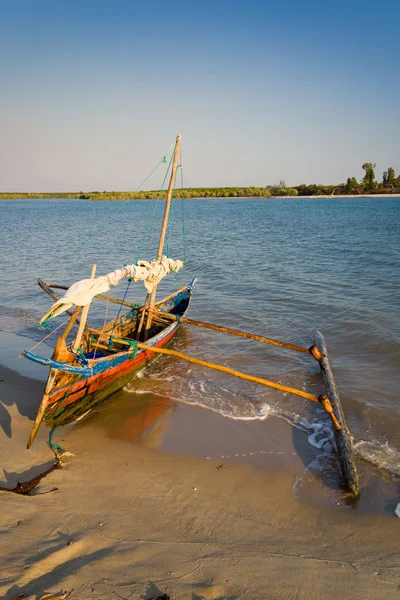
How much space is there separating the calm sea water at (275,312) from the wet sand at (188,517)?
118cm

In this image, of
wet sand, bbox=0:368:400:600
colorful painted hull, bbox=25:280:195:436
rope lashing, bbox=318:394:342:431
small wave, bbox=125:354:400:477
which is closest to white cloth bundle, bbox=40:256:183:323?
colorful painted hull, bbox=25:280:195:436

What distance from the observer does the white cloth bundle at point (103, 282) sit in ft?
25.7

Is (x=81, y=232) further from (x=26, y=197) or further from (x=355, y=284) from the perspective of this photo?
(x=26, y=197)

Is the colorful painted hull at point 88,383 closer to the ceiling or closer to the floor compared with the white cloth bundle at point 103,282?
closer to the floor

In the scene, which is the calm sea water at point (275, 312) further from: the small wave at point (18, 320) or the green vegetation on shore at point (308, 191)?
the green vegetation on shore at point (308, 191)

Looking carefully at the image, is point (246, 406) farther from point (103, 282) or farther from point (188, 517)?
point (103, 282)

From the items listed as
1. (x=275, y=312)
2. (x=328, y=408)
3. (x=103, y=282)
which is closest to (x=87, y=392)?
(x=103, y=282)

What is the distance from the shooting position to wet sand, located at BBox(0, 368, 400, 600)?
4242mm

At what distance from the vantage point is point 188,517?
5.42 metres

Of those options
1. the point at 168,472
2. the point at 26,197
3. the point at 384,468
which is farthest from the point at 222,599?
the point at 26,197

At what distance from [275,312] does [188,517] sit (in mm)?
10403

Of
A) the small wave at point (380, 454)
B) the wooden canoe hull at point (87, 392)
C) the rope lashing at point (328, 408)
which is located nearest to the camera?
the rope lashing at point (328, 408)

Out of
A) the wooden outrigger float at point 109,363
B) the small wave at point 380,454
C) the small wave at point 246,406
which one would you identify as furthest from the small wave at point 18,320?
the small wave at point 380,454

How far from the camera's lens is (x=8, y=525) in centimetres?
489
